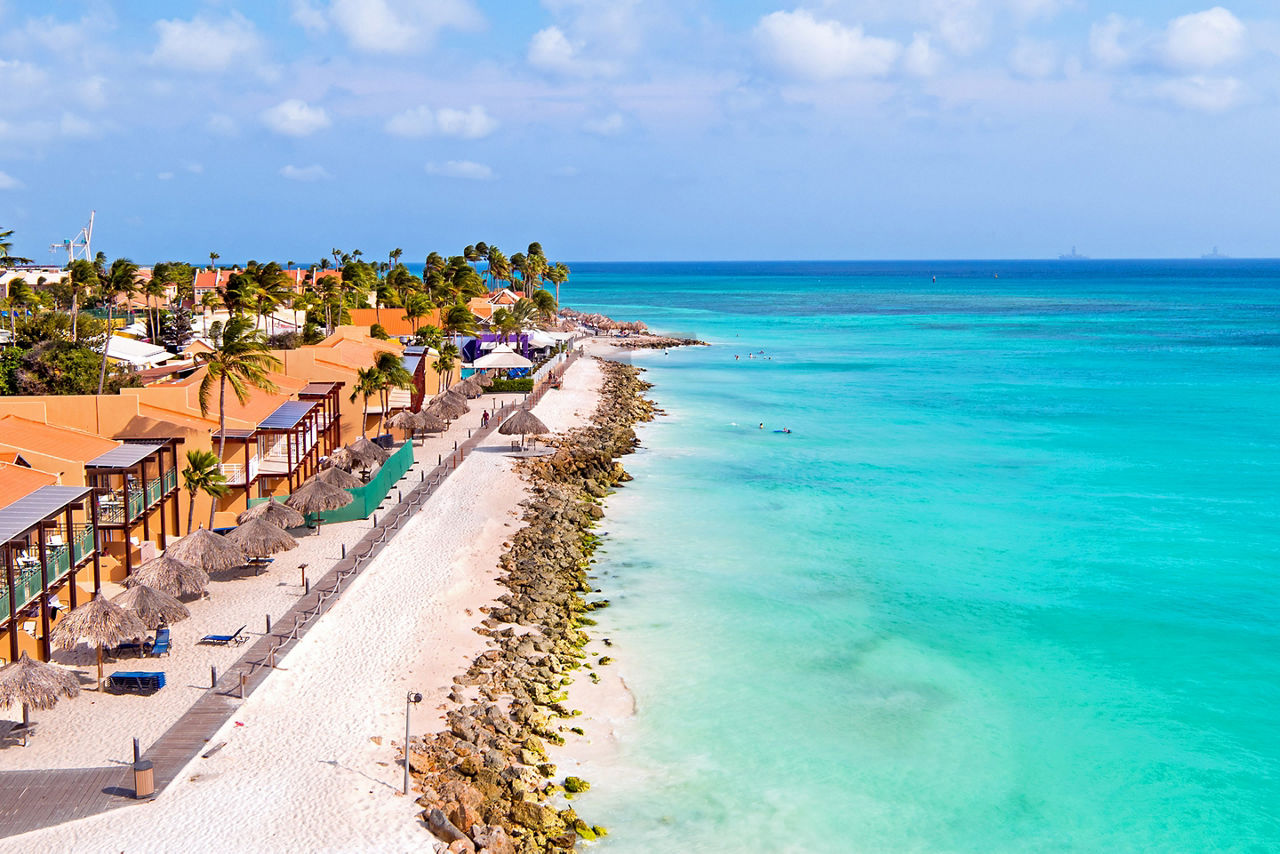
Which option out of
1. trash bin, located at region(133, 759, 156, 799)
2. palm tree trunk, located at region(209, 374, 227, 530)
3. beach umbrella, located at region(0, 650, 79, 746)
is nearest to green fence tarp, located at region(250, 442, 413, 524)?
palm tree trunk, located at region(209, 374, 227, 530)

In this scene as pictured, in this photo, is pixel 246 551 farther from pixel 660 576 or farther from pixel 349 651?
pixel 660 576

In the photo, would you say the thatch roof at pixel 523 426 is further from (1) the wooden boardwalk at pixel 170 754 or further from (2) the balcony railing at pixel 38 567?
(2) the balcony railing at pixel 38 567

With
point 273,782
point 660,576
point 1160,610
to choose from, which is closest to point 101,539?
point 273,782

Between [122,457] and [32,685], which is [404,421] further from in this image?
[32,685]

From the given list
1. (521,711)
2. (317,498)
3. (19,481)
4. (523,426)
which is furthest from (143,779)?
(523,426)

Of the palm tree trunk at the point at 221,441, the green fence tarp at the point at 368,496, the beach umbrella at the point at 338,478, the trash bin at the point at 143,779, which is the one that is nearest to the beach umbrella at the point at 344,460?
the green fence tarp at the point at 368,496

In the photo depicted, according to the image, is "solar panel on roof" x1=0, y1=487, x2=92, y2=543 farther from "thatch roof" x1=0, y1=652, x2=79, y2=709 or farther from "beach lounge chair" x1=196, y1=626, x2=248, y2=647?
"beach lounge chair" x1=196, y1=626, x2=248, y2=647
